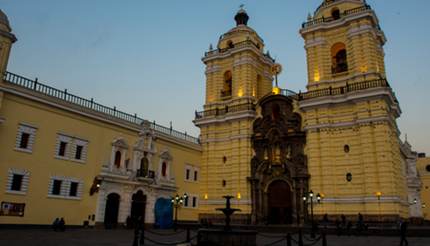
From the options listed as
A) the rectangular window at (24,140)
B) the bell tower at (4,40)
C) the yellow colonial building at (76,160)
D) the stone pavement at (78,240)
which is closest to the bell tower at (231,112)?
the yellow colonial building at (76,160)

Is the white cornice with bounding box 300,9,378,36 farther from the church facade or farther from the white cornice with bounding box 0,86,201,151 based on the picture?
the white cornice with bounding box 0,86,201,151

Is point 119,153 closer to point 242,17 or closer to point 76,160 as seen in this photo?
point 76,160

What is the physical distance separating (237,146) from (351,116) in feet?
36.2

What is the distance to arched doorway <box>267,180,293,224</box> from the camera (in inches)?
1287

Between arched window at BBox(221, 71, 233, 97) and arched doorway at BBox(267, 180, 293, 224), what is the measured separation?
11.4m

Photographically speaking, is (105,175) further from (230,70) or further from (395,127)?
(395,127)

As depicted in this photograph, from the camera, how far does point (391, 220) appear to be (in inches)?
1051

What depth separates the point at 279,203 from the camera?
33281 millimetres

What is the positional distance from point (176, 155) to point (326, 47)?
17.2 metres

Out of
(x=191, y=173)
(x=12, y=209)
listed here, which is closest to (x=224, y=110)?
(x=191, y=173)

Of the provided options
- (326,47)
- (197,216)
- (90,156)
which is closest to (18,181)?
(90,156)

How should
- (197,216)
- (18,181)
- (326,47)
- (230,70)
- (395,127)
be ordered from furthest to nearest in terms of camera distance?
1. (230,70)
2. (197,216)
3. (326,47)
4. (395,127)
5. (18,181)

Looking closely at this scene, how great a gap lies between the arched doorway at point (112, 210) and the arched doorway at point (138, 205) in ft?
5.11

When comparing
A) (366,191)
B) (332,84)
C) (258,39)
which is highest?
(258,39)
